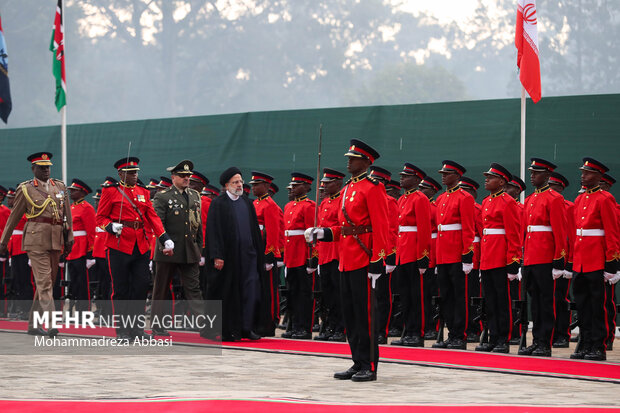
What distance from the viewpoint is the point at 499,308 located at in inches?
409

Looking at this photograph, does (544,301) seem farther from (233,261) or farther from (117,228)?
(117,228)

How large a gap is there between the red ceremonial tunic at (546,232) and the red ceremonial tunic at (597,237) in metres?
0.20

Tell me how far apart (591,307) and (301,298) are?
3.57 metres

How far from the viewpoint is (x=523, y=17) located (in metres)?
13.0

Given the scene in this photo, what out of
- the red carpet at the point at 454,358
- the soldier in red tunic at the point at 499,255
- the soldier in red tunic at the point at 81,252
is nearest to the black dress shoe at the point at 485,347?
the soldier in red tunic at the point at 499,255

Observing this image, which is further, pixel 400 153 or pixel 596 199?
pixel 400 153

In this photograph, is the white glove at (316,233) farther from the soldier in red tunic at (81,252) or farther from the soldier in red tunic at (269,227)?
the soldier in red tunic at (81,252)

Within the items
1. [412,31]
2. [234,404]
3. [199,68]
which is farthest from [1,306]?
[412,31]

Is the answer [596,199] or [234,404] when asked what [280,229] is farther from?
[234,404]

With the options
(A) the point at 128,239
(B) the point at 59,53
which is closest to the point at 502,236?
(A) the point at 128,239

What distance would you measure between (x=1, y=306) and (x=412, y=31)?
48.6 meters

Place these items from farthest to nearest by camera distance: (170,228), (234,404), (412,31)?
1. (412,31)
2. (170,228)
3. (234,404)

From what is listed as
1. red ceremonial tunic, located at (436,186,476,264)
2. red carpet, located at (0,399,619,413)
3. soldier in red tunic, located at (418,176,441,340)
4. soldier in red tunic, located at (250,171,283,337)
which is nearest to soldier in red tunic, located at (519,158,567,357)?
red ceremonial tunic, located at (436,186,476,264)

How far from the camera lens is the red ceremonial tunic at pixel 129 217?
10.5 m
